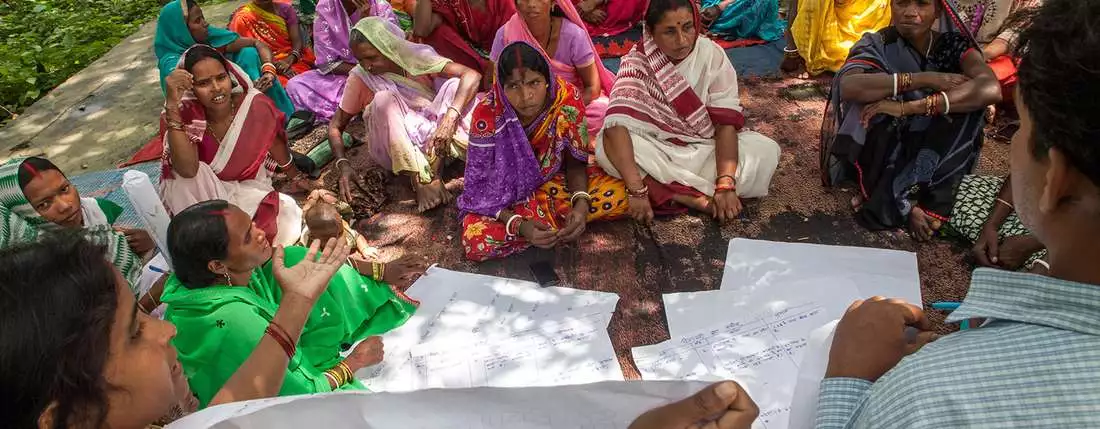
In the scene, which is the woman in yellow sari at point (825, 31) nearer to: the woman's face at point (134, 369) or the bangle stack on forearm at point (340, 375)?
the bangle stack on forearm at point (340, 375)

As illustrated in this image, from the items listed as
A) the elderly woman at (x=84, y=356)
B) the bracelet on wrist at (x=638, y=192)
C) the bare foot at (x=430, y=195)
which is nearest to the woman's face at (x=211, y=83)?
the bare foot at (x=430, y=195)

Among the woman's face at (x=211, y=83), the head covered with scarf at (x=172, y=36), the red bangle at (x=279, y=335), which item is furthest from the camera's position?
the head covered with scarf at (x=172, y=36)

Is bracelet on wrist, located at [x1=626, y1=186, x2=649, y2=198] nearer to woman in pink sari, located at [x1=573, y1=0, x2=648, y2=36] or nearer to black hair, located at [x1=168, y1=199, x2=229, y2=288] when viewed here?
black hair, located at [x1=168, y1=199, x2=229, y2=288]

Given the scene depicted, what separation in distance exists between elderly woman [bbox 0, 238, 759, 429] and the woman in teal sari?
3462 millimetres

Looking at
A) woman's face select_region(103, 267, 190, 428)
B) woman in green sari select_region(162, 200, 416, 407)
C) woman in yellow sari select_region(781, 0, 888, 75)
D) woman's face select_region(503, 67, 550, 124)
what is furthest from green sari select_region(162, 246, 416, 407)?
woman in yellow sari select_region(781, 0, 888, 75)

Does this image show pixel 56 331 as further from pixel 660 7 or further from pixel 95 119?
pixel 95 119

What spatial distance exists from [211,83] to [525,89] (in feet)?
4.76

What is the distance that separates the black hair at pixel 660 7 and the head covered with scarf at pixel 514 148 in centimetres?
50

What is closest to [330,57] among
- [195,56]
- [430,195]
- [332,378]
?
[195,56]

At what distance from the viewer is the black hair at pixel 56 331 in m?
0.91

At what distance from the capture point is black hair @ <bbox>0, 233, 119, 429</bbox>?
91 centimetres

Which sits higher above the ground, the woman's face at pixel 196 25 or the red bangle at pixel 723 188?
the woman's face at pixel 196 25

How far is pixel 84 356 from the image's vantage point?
0.99 m

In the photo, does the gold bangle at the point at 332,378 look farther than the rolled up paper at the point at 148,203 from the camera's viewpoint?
No
